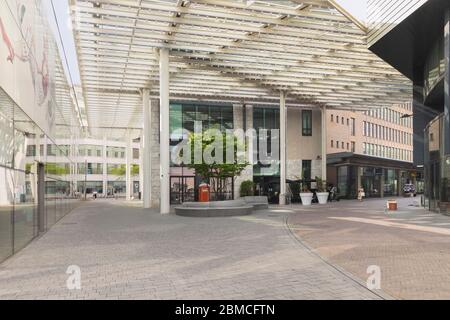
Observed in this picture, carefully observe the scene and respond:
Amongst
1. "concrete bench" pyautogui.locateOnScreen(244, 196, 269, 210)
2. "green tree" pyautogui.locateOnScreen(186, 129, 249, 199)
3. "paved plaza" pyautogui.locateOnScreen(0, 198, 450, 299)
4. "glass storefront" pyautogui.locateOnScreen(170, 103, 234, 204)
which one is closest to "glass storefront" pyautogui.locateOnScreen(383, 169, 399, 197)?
"glass storefront" pyautogui.locateOnScreen(170, 103, 234, 204)

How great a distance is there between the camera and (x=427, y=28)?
18.2m

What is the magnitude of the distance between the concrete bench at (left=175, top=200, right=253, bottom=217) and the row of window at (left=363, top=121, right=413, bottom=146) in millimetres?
37929

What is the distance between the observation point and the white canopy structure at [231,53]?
1930cm

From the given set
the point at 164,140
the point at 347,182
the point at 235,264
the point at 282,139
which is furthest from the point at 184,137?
the point at 235,264

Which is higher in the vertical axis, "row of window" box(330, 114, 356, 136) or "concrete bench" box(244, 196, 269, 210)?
"row of window" box(330, 114, 356, 136)

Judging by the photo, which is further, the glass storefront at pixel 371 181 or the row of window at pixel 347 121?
the row of window at pixel 347 121

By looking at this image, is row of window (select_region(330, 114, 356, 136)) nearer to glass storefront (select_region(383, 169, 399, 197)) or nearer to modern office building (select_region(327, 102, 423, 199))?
modern office building (select_region(327, 102, 423, 199))

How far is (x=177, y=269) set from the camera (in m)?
8.48

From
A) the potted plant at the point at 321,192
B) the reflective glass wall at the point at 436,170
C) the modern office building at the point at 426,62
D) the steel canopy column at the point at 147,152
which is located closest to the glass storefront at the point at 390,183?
the potted plant at the point at 321,192

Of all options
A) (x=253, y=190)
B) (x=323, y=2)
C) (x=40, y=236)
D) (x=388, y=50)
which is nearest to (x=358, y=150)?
(x=253, y=190)

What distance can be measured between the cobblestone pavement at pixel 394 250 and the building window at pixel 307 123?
23961 millimetres

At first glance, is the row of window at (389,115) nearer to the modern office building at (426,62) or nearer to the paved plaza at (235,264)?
the modern office building at (426,62)

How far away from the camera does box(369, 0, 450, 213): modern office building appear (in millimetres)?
16156

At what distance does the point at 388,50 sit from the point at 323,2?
4621 mm
